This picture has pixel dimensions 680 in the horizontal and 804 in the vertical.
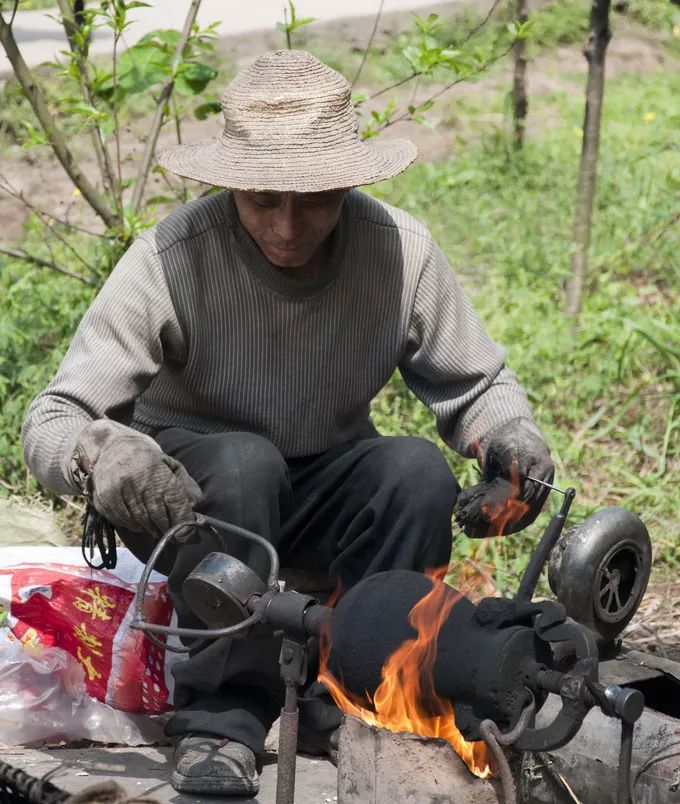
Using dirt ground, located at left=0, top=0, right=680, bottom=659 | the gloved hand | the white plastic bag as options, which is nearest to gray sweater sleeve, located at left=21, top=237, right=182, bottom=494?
the gloved hand

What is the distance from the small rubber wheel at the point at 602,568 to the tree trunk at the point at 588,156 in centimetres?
258

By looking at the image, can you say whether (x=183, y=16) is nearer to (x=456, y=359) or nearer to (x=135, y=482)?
(x=456, y=359)

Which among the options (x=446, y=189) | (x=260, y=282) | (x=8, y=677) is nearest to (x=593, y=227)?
(x=446, y=189)

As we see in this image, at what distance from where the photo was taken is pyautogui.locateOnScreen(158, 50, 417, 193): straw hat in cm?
302

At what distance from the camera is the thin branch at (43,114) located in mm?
4512

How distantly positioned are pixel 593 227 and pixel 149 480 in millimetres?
4349

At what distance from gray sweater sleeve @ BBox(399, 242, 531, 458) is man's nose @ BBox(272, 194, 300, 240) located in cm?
49

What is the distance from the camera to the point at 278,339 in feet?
11.0

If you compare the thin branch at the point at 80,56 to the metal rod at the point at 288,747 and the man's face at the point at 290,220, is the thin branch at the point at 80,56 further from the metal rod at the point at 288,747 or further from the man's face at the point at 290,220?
the metal rod at the point at 288,747

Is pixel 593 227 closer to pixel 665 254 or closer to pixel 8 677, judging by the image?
pixel 665 254

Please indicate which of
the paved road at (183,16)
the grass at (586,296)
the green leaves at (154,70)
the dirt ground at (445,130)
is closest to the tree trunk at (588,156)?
the grass at (586,296)

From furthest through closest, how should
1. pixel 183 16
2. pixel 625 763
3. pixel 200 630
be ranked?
1. pixel 183 16
2. pixel 200 630
3. pixel 625 763

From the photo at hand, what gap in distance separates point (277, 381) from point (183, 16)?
22.9ft

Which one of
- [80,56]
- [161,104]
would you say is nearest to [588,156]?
[161,104]
